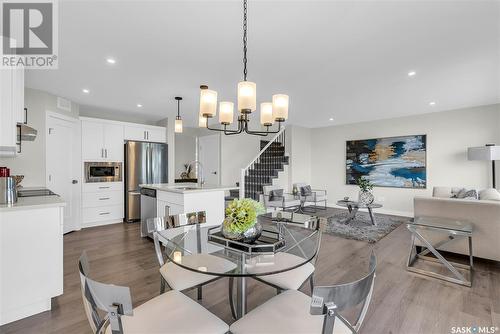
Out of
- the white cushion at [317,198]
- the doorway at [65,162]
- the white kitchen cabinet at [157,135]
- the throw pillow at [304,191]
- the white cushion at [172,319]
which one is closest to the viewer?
the white cushion at [172,319]

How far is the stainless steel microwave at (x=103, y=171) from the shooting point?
471 cm

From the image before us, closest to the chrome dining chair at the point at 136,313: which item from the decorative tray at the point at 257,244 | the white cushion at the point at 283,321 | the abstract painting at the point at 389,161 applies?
the white cushion at the point at 283,321

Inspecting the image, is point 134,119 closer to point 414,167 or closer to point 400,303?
point 400,303

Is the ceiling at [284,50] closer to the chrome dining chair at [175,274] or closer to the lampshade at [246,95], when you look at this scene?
the lampshade at [246,95]

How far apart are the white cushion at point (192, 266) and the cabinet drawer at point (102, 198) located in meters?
3.85

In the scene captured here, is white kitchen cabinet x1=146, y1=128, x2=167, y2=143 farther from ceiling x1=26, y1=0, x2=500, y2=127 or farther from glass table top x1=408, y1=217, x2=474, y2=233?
glass table top x1=408, y1=217, x2=474, y2=233

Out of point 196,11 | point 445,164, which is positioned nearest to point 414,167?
point 445,164

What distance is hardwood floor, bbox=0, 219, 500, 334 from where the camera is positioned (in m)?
1.83

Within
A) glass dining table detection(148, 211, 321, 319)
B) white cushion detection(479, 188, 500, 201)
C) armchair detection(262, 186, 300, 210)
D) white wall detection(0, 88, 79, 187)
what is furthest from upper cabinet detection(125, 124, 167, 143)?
white cushion detection(479, 188, 500, 201)

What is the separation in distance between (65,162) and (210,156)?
137 inches

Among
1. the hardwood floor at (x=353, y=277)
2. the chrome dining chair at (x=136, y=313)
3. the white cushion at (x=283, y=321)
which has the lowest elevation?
the hardwood floor at (x=353, y=277)

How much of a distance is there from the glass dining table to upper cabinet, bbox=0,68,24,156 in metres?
1.46

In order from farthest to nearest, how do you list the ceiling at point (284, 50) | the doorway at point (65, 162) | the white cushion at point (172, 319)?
1. the doorway at point (65, 162)
2. the ceiling at point (284, 50)
3. the white cushion at point (172, 319)

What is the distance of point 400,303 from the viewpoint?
2.10 metres
